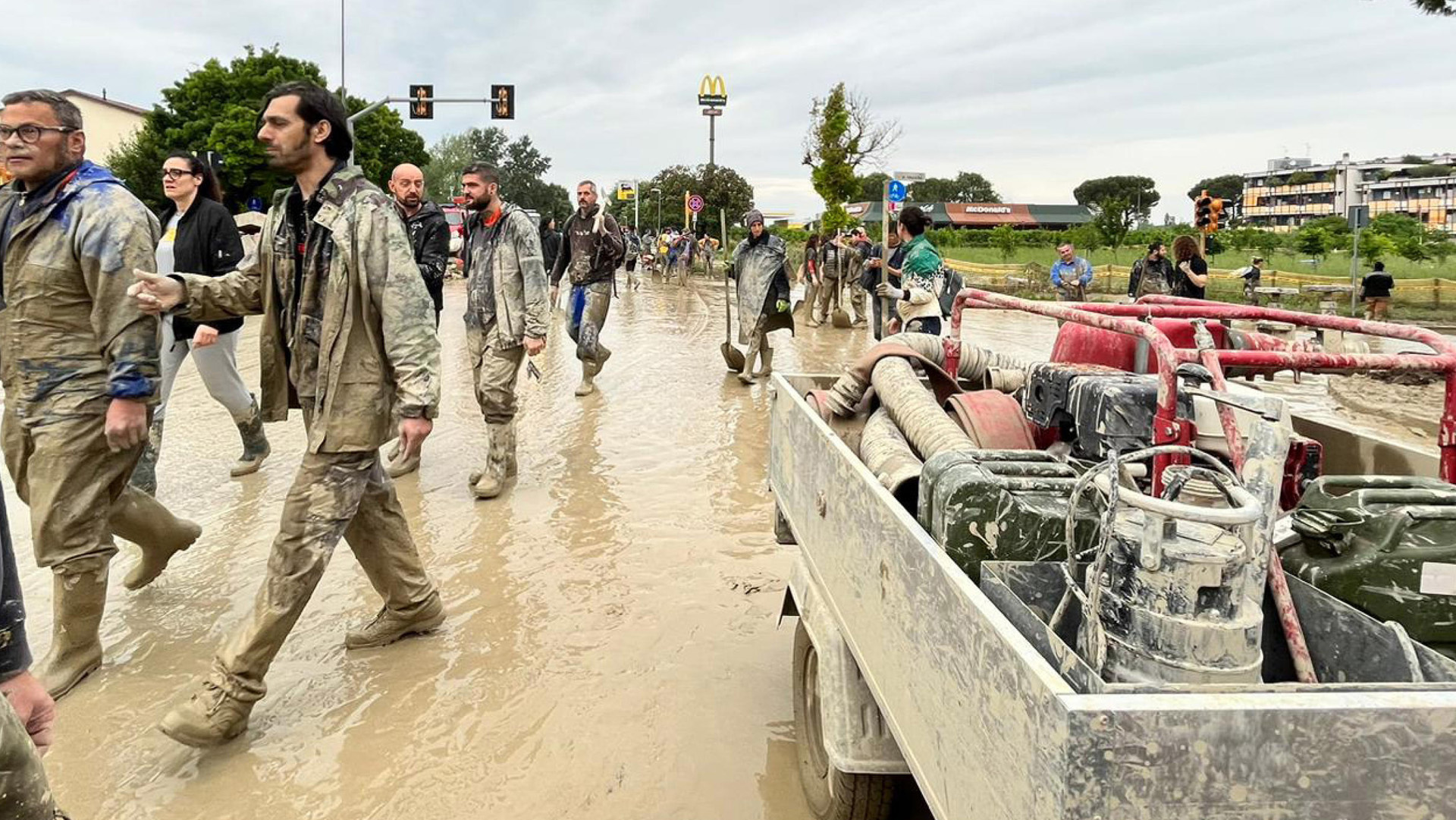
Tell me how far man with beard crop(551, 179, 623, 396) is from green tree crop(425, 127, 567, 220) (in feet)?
260

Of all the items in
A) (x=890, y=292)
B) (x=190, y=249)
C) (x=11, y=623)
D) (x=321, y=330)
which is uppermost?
(x=190, y=249)

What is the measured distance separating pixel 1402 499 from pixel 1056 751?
3.76 feet

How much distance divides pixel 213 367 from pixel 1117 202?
117 feet

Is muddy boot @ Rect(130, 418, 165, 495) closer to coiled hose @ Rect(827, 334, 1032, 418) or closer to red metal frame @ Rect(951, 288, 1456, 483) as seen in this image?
coiled hose @ Rect(827, 334, 1032, 418)

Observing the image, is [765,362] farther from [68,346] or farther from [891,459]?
[891,459]

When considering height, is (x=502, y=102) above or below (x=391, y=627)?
above

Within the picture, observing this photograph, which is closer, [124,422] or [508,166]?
[124,422]

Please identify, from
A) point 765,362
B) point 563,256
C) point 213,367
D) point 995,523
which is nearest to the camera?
point 995,523

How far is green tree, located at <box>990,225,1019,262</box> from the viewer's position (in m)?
36.5

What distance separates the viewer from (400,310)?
3303 millimetres

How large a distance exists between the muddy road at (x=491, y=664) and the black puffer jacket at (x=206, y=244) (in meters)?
1.37

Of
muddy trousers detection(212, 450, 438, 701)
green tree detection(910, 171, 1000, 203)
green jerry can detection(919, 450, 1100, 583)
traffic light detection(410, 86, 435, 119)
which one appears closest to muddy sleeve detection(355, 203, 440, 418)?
muddy trousers detection(212, 450, 438, 701)

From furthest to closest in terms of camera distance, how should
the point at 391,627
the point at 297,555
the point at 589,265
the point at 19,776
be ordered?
the point at 589,265, the point at 391,627, the point at 297,555, the point at 19,776

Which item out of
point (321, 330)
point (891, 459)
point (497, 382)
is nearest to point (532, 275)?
point (497, 382)
